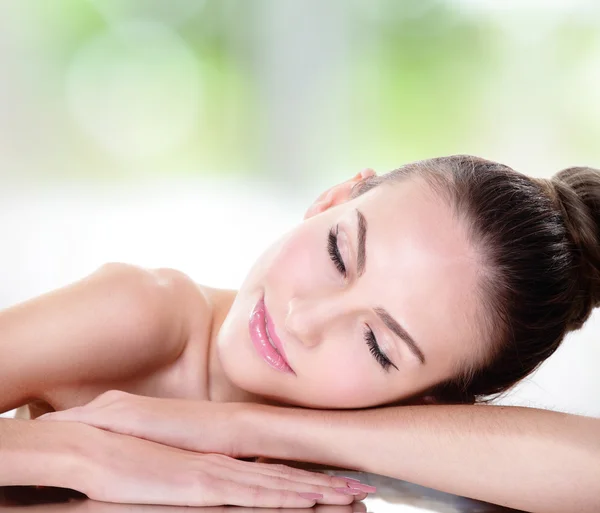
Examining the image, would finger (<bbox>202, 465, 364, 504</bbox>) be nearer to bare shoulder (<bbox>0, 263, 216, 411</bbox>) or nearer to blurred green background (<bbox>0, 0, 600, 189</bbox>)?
bare shoulder (<bbox>0, 263, 216, 411</bbox>)

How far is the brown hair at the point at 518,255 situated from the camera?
63.2 inches

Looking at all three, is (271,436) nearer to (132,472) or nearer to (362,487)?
(362,487)

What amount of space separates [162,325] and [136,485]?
0.51m

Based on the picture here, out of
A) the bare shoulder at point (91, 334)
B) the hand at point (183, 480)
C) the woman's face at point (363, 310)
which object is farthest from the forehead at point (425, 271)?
the bare shoulder at point (91, 334)

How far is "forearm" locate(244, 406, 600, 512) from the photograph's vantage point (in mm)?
1421

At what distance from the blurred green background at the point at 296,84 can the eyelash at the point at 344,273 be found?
466 centimetres

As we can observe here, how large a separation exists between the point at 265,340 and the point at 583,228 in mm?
720

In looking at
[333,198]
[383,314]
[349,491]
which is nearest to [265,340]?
[383,314]

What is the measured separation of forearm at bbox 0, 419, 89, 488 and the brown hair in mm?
776

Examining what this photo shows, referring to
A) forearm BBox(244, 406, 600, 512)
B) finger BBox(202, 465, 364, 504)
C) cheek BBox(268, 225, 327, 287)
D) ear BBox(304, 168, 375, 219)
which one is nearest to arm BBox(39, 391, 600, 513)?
forearm BBox(244, 406, 600, 512)

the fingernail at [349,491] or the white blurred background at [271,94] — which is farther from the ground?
the white blurred background at [271,94]

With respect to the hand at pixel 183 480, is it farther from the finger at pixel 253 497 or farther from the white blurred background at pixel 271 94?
the white blurred background at pixel 271 94

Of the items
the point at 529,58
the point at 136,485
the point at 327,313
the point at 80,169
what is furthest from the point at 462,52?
the point at 136,485

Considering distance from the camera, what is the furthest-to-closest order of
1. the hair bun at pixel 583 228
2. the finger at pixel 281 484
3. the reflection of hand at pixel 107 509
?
1. the hair bun at pixel 583 228
2. the finger at pixel 281 484
3. the reflection of hand at pixel 107 509
